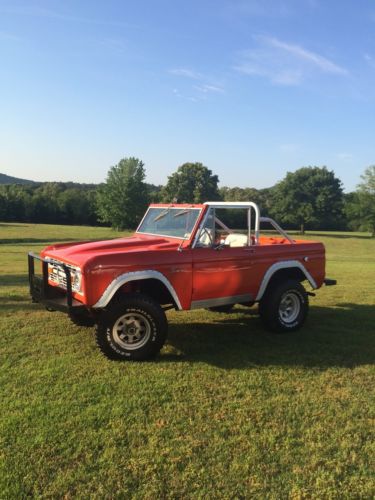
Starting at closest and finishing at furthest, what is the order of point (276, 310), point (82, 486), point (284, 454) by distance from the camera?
1. point (82, 486)
2. point (284, 454)
3. point (276, 310)

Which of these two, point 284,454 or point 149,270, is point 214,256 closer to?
point 149,270

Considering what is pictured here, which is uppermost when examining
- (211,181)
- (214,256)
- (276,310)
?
(211,181)

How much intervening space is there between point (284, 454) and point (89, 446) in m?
1.52

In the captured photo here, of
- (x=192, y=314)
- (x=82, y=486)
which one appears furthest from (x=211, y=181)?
(x=82, y=486)

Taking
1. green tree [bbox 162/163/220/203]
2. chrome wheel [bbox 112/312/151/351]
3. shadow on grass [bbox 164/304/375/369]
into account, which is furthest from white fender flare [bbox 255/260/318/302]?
green tree [bbox 162/163/220/203]

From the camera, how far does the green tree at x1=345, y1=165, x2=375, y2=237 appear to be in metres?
62.6

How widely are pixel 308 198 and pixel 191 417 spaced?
212 ft

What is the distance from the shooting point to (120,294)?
17.9ft

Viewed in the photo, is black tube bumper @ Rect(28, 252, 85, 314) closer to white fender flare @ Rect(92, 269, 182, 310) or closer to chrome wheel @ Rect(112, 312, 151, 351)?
white fender flare @ Rect(92, 269, 182, 310)

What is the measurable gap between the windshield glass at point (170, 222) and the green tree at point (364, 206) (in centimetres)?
6076

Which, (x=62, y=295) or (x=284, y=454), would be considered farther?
(x=62, y=295)

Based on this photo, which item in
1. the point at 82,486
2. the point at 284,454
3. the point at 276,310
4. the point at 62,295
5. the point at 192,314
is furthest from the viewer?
the point at 192,314

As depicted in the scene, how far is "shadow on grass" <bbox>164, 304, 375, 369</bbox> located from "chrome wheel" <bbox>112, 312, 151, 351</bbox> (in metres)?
0.35

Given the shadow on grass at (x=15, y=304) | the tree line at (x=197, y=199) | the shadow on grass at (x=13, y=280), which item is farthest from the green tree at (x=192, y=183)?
the shadow on grass at (x=15, y=304)
